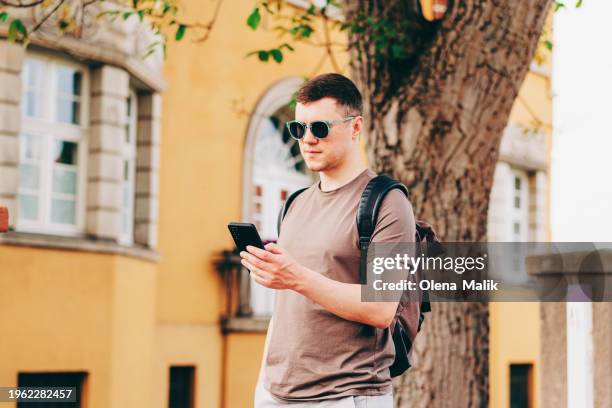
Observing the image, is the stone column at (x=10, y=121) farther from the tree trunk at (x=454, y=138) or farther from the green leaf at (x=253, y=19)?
the tree trunk at (x=454, y=138)

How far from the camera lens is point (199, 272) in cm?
1445

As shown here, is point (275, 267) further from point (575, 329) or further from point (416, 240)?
point (575, 329)

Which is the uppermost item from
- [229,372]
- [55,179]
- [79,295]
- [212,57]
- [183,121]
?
[212,57]

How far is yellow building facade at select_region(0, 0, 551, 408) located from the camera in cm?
1142

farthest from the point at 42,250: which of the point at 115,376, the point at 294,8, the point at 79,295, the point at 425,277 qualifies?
the point at 425,277

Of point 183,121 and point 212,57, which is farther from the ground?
point 212,57

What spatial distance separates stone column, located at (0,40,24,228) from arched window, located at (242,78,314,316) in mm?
4233

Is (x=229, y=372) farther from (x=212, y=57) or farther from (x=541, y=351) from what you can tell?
(x=541, y=351)

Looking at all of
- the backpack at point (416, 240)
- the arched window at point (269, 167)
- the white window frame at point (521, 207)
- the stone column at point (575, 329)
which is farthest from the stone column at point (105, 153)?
the white window frame at point (521, 207)

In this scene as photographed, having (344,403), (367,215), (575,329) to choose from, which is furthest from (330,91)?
(575,329)

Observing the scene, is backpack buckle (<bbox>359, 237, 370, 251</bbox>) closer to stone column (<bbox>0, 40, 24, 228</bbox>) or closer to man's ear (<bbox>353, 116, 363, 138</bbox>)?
man's ear (<bbox>353, 116, 363, 138</bbox>)

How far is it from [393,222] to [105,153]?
874cm

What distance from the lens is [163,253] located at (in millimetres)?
13938

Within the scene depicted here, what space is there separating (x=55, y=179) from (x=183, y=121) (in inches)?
98.0
